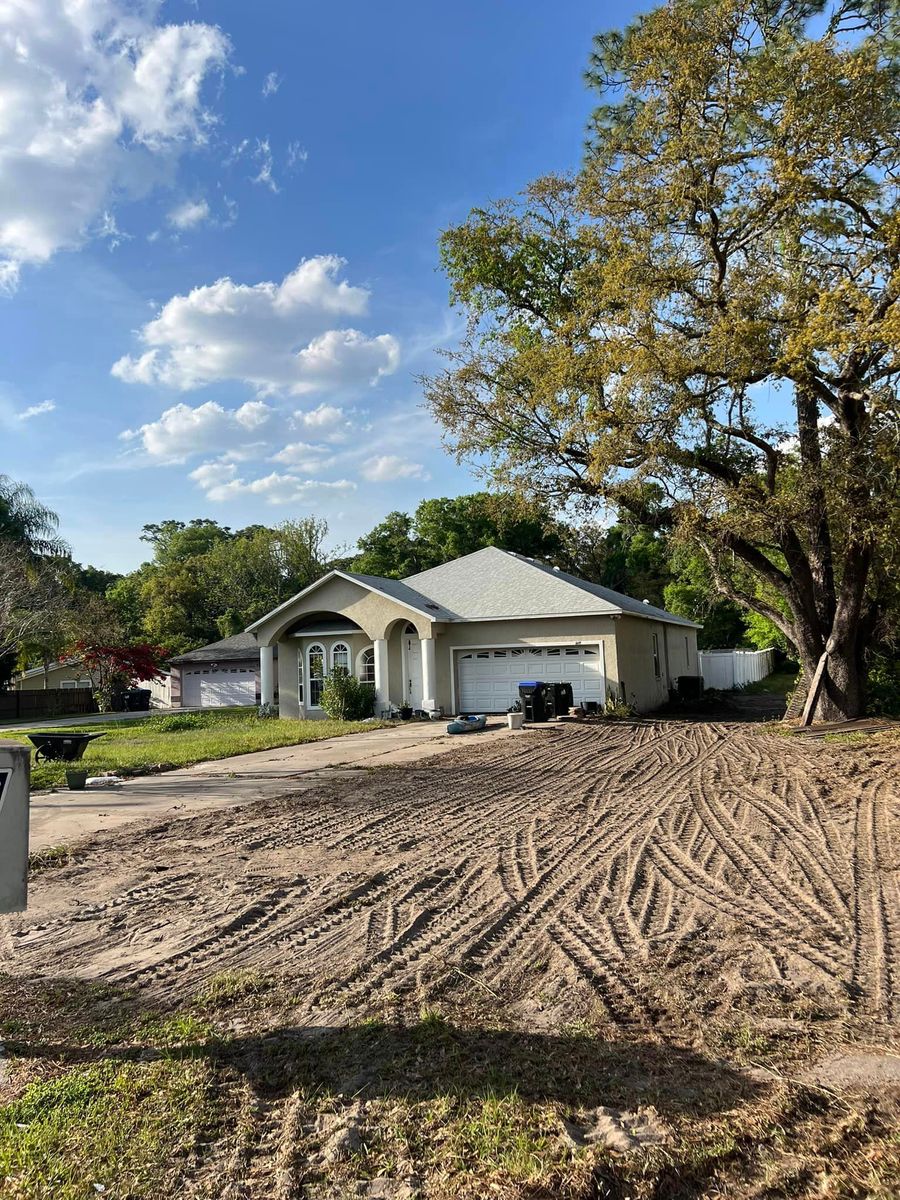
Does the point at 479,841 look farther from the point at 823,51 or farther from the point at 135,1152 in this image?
the point at 823,51

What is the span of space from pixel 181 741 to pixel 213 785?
7686 millimetres

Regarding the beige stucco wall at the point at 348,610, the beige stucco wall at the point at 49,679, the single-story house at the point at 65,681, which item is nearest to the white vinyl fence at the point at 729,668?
the beige stucco wall at the point at 348,610

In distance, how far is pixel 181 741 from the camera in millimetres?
19141

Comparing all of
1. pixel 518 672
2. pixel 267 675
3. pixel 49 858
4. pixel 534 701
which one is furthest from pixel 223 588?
pixel 49 858

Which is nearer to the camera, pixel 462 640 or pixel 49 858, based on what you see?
pixel 49 858

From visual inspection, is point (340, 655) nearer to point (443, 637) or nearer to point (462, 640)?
point (443, 637)

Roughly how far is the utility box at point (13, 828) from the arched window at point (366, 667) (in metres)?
22.0

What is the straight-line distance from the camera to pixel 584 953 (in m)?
4.75

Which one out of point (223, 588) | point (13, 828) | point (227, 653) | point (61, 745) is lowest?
A: point (61, 745)

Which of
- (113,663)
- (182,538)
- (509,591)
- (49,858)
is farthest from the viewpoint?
(182,538)

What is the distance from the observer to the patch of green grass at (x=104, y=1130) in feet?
9.14

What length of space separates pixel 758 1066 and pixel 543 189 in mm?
18268

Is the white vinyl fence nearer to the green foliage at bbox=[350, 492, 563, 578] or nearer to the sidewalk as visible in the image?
the green foliage at bbox=[350, 492, 563, 578]

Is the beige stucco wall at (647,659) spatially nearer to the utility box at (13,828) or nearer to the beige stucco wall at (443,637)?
the beige stucco wall at (443,637)
